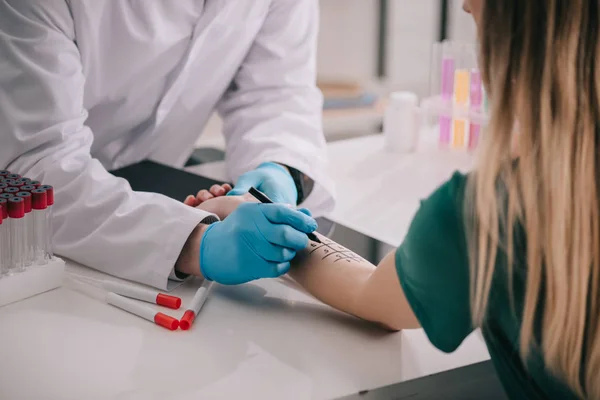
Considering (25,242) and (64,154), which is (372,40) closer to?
(64,154)

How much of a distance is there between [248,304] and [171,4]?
582 mm

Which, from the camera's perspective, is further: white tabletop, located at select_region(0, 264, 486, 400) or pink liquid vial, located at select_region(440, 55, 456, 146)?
pink liquid vial, located at select_region(440, 55, 456, 146)

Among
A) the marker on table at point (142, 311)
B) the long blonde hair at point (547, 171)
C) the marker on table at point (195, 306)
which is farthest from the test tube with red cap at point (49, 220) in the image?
the long blonde hair at point (547, 171)

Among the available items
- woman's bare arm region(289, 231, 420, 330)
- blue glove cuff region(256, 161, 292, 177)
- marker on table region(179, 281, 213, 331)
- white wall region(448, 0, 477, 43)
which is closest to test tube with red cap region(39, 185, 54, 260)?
marker on table region(179, 281, 213, 331)

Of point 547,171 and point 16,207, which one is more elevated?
point 547,171

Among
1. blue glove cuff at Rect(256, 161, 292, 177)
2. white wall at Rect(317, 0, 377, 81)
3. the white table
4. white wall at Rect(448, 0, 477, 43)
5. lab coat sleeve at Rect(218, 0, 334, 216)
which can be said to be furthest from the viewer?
white wall at Rect(317, 0, 377, 81)

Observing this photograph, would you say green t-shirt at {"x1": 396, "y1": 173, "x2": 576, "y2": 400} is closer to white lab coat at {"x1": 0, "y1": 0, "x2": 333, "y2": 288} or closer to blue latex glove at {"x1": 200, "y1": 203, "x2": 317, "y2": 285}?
blue latex glove at {"x1": 200, "y1": 203, "x2": 317, "y2": 285}

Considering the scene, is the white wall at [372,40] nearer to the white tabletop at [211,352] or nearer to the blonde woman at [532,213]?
the white tabletop at [211,352]

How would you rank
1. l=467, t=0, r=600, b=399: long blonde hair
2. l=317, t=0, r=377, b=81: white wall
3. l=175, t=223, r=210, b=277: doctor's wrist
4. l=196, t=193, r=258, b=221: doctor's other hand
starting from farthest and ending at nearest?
l=317, t=0, r=377, b=81: white wall < l=196, t=193, r=258, b=221: doctor's other hand < l=175, t=223, r=210, b=277: doctor's wrist < l=467, t=0, r=600, b=399: long blonde hair

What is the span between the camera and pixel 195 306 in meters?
0.91

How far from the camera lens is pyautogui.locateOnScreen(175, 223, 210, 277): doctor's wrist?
0.98 metres

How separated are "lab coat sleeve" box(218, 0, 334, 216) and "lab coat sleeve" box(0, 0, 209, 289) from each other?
14.2 inches

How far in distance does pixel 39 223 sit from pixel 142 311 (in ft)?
0.60

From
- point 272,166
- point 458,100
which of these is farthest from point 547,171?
point 458,100
